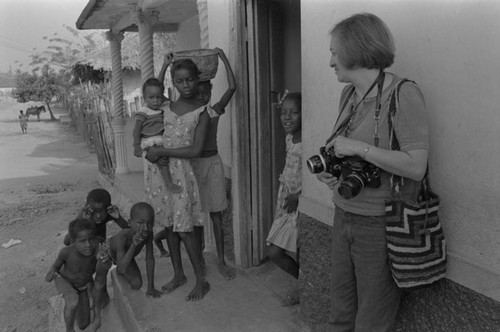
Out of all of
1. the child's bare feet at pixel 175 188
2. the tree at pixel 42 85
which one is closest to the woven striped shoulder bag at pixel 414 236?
the child's bare feet at pixel 175 188

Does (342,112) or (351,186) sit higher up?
(342,112)

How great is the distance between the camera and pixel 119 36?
9.05 meters

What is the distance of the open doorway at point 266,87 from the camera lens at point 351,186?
6.94 ft

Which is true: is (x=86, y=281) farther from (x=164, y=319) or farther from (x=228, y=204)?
(x=228, y=204)

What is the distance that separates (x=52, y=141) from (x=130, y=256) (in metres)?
20.5

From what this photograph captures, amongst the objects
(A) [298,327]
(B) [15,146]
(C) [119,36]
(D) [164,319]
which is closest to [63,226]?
(C) [119,36]

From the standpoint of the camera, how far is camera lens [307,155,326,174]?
1856 millimetres

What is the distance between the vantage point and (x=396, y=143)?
178 cm

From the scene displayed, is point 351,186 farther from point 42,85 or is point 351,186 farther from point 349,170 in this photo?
point 42,85

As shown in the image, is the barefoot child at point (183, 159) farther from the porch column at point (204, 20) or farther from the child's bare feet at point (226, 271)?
the porch column at point (204, 20)

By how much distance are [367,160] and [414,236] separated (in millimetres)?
351

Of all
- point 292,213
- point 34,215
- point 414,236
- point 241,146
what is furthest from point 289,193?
point 34,215

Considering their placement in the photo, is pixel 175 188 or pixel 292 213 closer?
pixel 292 213

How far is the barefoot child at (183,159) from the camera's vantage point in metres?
3.34
